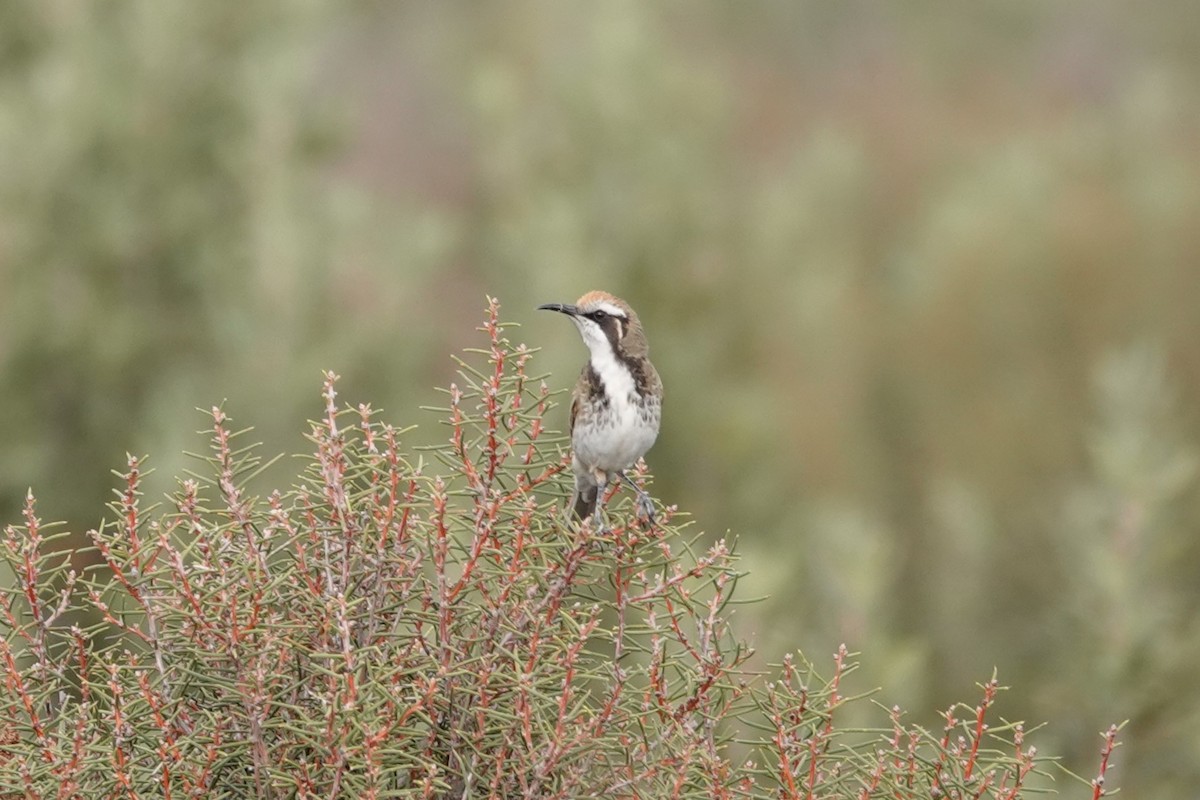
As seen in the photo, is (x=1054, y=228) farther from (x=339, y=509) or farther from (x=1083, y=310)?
(x=339, y=509)

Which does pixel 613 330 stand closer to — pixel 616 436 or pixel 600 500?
pixel 616 436

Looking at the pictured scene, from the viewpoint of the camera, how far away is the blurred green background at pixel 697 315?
14633mm

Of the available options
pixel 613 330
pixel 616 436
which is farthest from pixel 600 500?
pixel 613 330

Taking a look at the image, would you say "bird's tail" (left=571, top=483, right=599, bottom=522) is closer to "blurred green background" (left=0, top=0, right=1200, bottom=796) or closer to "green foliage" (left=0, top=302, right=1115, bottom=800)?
"green foliage" (left=0, top=302, right=1115, bottom=800)

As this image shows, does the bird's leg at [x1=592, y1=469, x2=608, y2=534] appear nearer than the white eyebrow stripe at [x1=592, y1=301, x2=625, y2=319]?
Yes

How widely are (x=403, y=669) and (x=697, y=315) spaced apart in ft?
74.6

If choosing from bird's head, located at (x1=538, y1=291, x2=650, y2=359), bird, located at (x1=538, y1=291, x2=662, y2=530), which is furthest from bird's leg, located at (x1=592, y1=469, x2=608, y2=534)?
bird's head, located at (x1=538, y1=291, x2=650, y2=359)

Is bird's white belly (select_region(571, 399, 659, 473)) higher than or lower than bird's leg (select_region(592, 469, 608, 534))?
higher

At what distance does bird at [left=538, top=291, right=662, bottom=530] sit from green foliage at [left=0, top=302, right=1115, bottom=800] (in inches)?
62.3

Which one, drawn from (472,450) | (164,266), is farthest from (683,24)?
(472,450)

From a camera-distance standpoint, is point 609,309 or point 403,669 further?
point 609,309

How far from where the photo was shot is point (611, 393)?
5.67 m

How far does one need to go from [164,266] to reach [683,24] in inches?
862

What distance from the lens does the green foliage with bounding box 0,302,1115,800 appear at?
10.6ft
